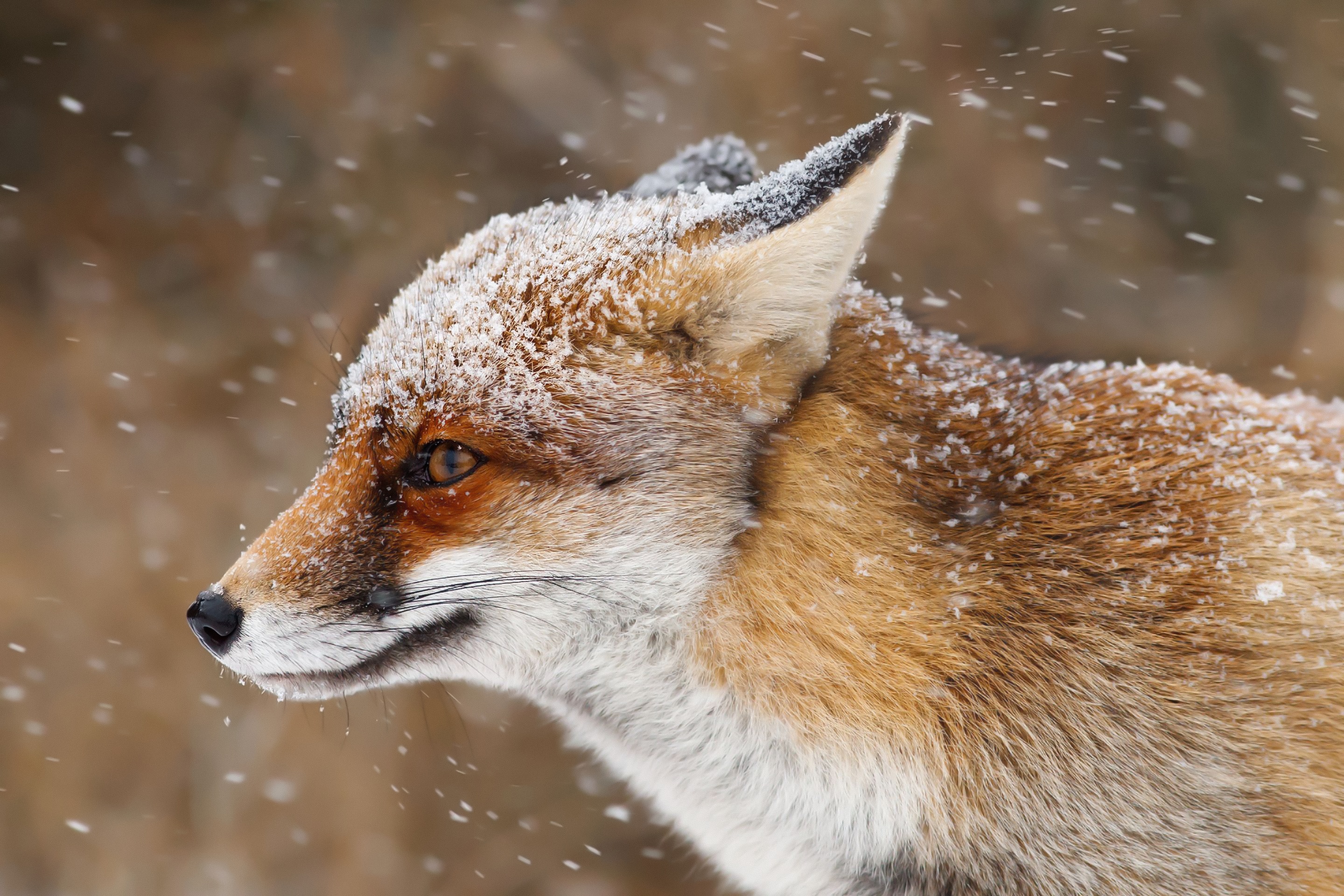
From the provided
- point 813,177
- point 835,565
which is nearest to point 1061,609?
point 835,565

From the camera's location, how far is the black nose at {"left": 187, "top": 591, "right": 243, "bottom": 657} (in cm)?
194

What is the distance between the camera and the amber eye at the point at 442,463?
6.39 ft

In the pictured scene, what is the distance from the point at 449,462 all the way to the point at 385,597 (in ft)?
1.10

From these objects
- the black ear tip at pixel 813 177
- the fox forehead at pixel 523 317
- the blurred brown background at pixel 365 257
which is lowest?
the blurred brown background at pixel 365 257

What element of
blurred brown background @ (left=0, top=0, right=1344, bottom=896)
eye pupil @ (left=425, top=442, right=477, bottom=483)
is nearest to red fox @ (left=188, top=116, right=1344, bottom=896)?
eye pupil @ (left=425, top=442, right=477, bottom=483)

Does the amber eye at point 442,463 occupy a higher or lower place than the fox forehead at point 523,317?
lower

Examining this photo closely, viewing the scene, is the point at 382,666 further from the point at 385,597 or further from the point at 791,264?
the point at 791,264

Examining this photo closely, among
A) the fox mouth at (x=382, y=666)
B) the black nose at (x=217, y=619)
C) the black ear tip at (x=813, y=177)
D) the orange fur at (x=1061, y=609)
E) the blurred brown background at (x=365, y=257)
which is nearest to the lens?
the orange fur at (x=1061, y=609)

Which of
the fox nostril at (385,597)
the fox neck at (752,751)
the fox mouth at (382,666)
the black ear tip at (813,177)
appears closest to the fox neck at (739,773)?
the fox neck at (752,751)

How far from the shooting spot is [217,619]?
1938 mm

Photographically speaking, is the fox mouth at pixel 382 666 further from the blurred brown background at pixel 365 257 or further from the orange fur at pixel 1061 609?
the blurred brown background at pixel 365 257

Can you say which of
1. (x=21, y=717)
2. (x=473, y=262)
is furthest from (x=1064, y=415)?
(x=21, y=717)

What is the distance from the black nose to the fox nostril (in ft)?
0.93

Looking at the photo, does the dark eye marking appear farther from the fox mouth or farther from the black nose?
the black nose
